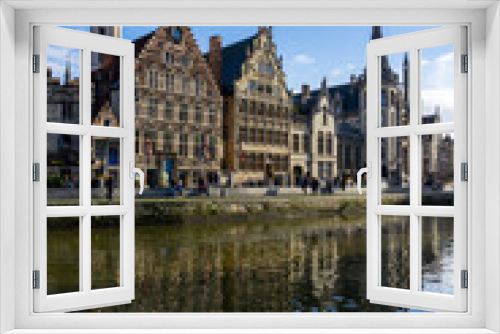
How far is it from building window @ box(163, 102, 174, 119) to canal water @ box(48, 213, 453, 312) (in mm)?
6194

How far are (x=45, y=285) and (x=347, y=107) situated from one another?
33352 millimetres

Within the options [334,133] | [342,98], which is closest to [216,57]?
[342,98]

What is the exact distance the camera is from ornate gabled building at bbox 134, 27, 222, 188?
2616 cm

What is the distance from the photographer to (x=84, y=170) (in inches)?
79.1

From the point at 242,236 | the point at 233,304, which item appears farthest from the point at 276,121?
the point at 233,304

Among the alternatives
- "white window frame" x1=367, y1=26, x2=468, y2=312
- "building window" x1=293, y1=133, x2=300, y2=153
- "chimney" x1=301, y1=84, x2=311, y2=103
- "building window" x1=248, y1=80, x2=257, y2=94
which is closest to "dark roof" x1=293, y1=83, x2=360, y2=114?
"chimney" x1=301, y1=84, x2=311, y2=103

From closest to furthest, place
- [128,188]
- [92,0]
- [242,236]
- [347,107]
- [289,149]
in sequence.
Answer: [92,0] → [128,188] → [242,236] → [289,149] → [347,107]

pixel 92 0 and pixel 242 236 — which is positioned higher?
pixel 92 0

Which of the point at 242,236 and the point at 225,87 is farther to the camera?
the point at 225,87

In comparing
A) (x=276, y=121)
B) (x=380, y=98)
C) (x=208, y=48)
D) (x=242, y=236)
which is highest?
(x=208, y=48)

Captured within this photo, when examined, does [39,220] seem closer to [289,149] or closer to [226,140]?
[226,140]

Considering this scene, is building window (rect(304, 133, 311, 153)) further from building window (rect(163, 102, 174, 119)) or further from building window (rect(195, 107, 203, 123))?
building window (rect(163, 102, 174, 119))

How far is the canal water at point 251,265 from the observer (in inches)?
798

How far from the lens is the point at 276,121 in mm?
31516
